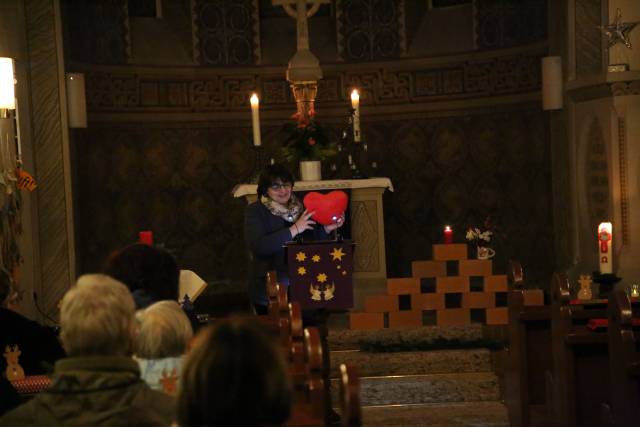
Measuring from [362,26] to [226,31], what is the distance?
1.30m

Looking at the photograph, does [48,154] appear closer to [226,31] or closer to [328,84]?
[226,31]

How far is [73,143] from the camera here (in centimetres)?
880

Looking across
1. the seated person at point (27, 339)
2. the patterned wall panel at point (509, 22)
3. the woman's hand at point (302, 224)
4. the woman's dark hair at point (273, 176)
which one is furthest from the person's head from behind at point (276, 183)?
the patterned wall panel at point (509, 22)

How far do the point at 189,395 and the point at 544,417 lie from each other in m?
3.92

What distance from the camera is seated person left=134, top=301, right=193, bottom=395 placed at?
2.74 metres

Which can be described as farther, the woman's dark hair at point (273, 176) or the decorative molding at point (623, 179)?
the decorative molding at point (623, 179)

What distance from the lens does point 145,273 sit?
3.29 m

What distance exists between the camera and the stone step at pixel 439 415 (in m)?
6.05

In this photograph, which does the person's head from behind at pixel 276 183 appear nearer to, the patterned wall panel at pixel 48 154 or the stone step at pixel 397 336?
the stone step at pixel 397 336

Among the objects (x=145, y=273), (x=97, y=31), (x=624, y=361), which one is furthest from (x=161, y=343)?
(x=97, y=31)

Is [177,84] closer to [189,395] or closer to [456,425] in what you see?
[456,425]

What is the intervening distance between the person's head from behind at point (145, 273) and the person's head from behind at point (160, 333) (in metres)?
0.51

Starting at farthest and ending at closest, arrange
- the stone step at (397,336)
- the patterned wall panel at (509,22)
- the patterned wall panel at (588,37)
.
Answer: the patterned wall panel at (509,22)
the patterned wall panel at (588,37)
the stone step at (397,336)

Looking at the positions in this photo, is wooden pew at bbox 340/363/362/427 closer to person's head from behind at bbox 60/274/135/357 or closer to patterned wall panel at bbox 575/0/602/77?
person's head from behind at bbox 60/274/135/357
